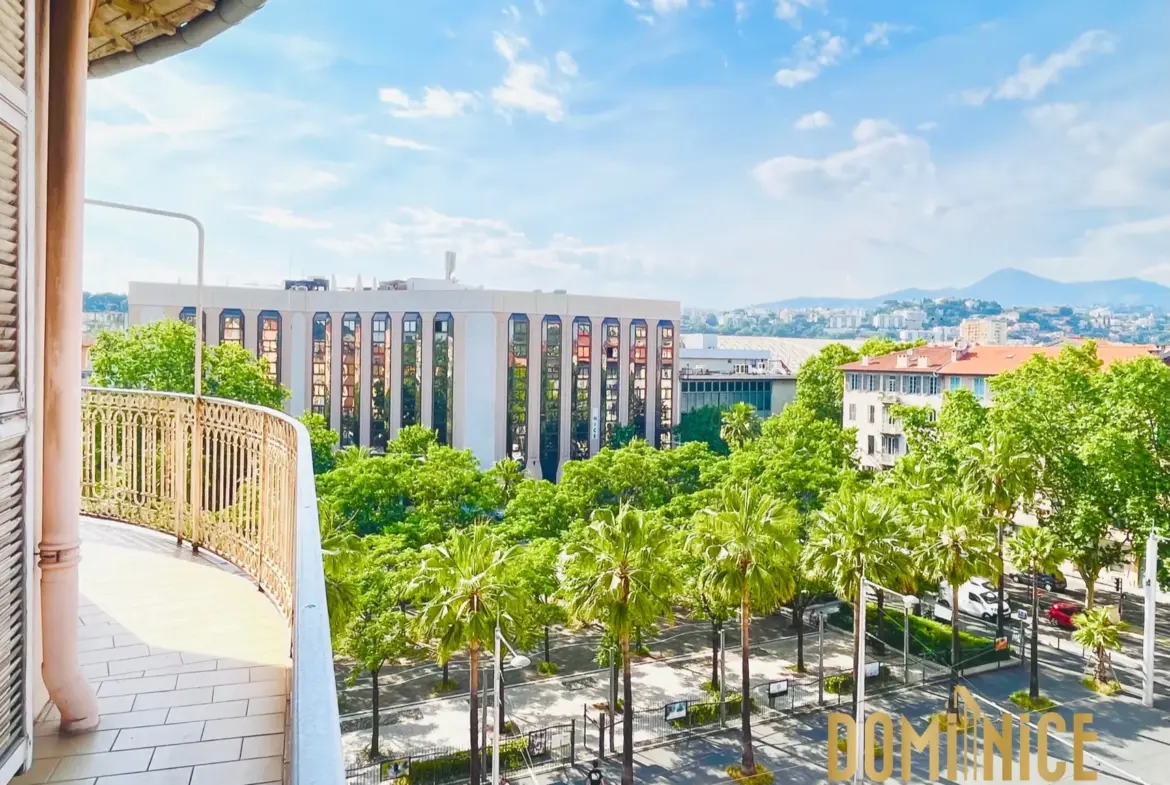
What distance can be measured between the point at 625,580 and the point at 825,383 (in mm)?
44459

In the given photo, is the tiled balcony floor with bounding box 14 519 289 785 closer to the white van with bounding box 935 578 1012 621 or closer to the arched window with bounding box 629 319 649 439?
the white van with bounding box 935 578 1012 621

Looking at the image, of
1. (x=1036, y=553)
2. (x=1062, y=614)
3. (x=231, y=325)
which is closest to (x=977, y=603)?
(x=1062, y=614)

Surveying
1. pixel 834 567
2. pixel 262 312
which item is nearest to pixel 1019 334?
pixel 262 312

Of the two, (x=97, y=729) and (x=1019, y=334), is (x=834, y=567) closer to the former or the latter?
Result: (x=97, y=729)

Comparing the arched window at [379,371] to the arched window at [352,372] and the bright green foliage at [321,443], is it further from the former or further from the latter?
the bright green foliage at [321,443]

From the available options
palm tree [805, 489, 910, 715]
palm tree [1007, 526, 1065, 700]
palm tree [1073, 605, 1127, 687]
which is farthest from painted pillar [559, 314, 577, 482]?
palm tree [805, 489, 910, 715]

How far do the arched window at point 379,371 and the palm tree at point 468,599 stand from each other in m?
41.7

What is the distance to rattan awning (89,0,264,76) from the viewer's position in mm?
5066

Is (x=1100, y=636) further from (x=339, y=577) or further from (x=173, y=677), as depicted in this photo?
(x=173, y=677)

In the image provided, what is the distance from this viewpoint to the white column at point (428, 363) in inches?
2212

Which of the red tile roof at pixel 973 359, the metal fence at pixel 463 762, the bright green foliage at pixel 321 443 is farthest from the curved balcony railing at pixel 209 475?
the red tile roof at pixel 973 359

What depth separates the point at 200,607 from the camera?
5547 mm

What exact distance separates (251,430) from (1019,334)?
216957 mm

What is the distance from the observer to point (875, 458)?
165 feet
